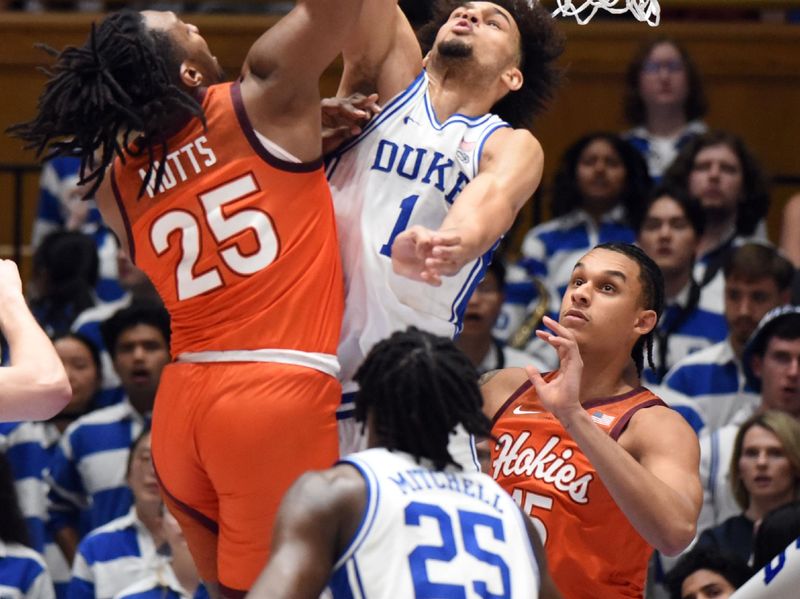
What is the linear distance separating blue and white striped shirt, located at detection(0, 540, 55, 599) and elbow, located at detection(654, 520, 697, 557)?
267 centimetres

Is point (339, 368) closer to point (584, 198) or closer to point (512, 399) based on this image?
point (512, 399)

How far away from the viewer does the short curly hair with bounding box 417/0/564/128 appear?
5152mm

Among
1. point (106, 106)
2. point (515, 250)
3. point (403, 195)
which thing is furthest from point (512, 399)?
point (515, 250)

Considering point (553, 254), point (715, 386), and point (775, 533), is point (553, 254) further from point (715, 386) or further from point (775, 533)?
point (775, 533)

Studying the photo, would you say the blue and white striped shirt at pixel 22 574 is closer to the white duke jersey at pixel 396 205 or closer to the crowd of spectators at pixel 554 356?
the crowd of spectators at pixel 554 356

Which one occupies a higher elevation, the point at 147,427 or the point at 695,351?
the point at 695,351

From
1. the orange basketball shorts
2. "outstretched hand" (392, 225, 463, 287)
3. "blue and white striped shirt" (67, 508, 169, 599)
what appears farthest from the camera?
"blue and white striped shirt" (67, 508, 169, 599)

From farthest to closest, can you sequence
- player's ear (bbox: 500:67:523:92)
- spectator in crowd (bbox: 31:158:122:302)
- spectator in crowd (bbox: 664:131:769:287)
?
spectator in crowd (bbox: 31:158:122:302) → spectator in crowd (bbox: 664:131:769:287) → player's ear (bbox: 500:67:523:92)

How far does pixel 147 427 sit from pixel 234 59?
2.90m

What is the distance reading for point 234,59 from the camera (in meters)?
9.40

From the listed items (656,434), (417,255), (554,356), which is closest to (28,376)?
(417,255)

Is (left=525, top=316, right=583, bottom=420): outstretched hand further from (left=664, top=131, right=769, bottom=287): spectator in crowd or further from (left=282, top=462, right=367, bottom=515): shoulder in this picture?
(left=664, top=131, right=769, bottom=287): spectator in crowd

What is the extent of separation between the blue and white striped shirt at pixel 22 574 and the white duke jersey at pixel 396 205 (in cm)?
214

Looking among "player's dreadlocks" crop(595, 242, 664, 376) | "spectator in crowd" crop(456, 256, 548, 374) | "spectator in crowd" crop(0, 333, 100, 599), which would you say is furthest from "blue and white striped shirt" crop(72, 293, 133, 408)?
"player's dreadlocks" crop(595, 242, 664, 376)
